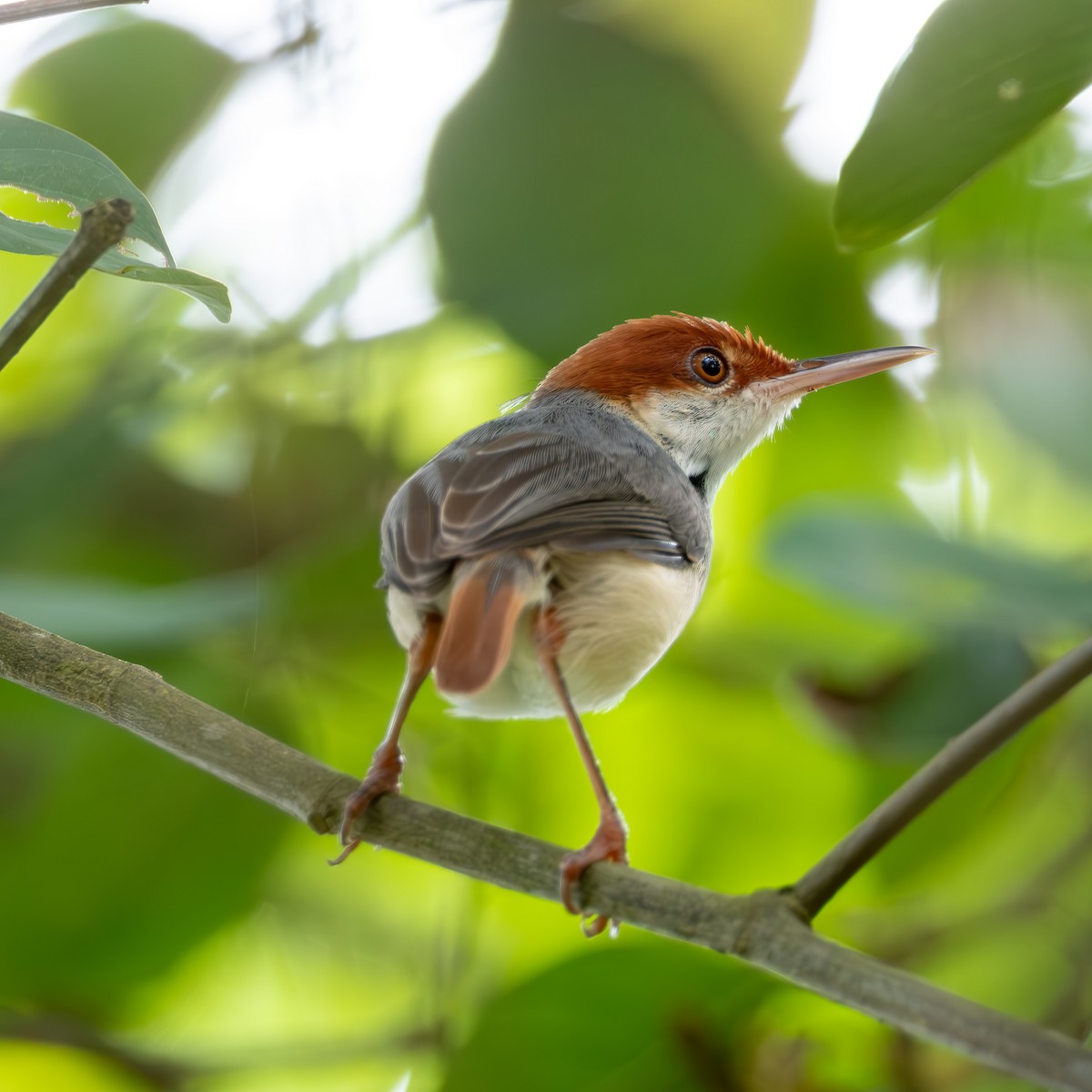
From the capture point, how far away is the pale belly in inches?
87.7

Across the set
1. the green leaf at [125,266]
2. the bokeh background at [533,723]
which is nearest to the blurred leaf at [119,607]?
the bokeh background at [533,723]

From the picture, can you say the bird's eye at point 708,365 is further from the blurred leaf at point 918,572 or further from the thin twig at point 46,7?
the thin twig at point 46,7

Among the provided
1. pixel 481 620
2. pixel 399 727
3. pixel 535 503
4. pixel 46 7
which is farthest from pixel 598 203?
pixel 46 7

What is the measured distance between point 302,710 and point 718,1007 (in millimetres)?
952

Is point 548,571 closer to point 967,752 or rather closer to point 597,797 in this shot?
point 597,797

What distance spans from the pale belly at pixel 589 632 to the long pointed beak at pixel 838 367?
692mm

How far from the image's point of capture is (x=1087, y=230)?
8.11 feet

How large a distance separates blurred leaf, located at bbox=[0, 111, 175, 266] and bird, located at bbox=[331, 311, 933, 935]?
2.38 ft

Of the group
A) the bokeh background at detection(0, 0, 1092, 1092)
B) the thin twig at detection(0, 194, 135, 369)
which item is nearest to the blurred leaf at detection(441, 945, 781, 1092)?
the bokeh background at detection(0, 0, 1092, 1092)

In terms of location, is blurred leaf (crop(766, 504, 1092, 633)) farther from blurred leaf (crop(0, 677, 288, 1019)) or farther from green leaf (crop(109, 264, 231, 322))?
blurred leaf (crop(0, 677, 288, 1019))

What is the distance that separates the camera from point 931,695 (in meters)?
2.10

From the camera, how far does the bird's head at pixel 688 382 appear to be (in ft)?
10.2

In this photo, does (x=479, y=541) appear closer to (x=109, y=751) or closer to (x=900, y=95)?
(x=109, y=751)

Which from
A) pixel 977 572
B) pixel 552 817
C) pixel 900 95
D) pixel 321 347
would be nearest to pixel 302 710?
pixel 552 817
